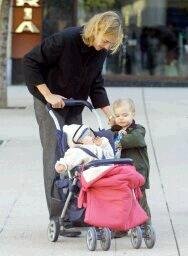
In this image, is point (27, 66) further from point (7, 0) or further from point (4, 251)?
point (7, 0)

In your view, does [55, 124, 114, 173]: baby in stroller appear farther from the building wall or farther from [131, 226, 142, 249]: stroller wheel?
the building wall

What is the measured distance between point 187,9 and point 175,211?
15044 mm

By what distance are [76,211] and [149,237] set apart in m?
0.57

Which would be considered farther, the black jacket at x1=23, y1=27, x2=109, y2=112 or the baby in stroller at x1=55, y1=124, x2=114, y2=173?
the black jacket at x1=23, y1=27, x2=109, y2=112

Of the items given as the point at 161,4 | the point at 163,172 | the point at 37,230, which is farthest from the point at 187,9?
the point at 37,230

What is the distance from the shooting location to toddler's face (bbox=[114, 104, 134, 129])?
24.2ft

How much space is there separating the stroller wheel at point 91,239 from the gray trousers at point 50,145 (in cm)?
40

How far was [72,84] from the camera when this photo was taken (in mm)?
7543

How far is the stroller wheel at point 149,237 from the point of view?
7.17m

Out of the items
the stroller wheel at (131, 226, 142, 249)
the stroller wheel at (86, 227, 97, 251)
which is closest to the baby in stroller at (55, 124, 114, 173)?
the stroller wheel at (86, 227, 97, 251)

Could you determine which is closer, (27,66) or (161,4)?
(27,66)

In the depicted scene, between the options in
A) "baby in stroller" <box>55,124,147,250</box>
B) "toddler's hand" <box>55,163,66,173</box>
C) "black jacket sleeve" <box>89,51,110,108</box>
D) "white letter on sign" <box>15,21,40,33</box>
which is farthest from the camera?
"white letter on sign" <box>15,21,40,33</box>

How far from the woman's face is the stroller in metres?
0.45

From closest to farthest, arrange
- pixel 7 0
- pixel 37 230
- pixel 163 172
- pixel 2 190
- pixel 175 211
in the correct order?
1. pixel 37 230
2. pixel 175 211
3. pixel 2 190
4. pixel 163 172
5. pixel 7 0
